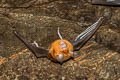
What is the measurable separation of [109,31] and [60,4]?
5.51 feet

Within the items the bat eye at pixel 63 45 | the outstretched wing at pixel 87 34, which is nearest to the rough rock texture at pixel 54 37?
the outstretched wing at pixel 87 34

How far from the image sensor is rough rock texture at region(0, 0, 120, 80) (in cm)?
711

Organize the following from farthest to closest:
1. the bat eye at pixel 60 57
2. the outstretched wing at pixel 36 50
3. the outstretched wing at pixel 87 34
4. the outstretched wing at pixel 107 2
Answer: the outstretched wing at pixel 87 34 < the outstretched wing at pixel 36 50 < the outstretched wing at pixel 107 2 < the bat eye at pixel 60 57

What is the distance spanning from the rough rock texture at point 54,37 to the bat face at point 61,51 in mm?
627

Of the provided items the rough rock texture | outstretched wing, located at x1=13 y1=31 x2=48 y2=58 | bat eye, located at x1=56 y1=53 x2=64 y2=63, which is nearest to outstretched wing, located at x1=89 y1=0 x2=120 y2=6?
the rough rock texture

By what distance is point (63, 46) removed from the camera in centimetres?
662

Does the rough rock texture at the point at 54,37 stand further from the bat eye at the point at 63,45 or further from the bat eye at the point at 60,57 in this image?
the bat eye at the point at 63,45

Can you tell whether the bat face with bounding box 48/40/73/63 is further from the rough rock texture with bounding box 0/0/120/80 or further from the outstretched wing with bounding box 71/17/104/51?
the rough rock texture with bounding box 0/0/120/80

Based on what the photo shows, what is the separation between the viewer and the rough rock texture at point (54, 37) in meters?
7.11

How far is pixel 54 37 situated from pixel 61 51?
1.18 m

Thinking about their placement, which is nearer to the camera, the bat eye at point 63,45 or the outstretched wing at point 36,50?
the bat eye at point 63,45

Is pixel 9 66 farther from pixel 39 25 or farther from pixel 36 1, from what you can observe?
pixel 36 1

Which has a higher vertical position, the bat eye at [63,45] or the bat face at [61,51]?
the bat eye at [63,45]

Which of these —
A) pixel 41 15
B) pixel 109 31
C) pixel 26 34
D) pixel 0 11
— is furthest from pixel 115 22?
pixel 0 11
